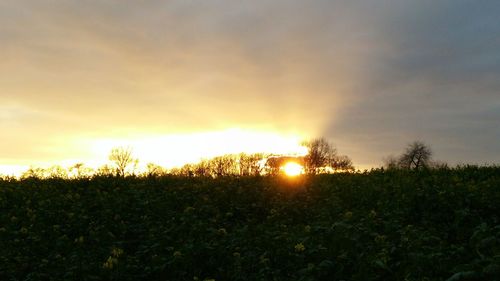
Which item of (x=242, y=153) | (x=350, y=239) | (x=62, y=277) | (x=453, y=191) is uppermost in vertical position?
(x=242, y=153)

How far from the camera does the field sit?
362 inches

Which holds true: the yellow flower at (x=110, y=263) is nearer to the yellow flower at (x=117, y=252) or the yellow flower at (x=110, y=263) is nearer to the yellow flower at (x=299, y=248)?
the yellow flower at (x=117, y=252)

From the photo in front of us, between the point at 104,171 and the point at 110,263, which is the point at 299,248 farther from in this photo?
the point at 104,171

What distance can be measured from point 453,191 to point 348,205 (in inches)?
121

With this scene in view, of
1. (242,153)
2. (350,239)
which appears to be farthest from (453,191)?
(242,153)

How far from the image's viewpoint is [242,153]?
58219mm

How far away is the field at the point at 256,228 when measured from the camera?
9195mm

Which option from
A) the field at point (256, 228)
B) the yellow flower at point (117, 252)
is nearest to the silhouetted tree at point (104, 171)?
the field at point (256, 228)

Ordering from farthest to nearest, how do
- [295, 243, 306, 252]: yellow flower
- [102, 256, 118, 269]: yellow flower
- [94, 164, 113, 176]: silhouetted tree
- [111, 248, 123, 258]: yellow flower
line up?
[94, 164, 113, 176]: silhouetted tree → [111, 248, 123, 258]: yellow flower → [102, 256, 118, 269]: yellow flower → [295, 243, 306, 252]: yellow flower

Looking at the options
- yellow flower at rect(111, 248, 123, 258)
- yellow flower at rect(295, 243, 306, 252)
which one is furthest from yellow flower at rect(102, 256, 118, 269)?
yellow flower at rect(295, 243, 306, 252)

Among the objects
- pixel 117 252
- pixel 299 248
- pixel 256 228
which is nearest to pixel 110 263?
pixel 117 252

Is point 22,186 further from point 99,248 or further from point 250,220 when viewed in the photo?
point 250,220

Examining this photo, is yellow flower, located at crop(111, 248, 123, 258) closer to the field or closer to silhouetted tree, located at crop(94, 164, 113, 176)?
the field

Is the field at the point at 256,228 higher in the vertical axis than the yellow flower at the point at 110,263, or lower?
higher
